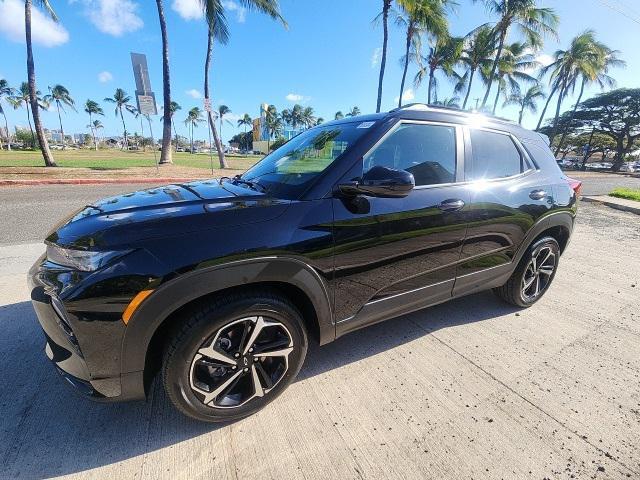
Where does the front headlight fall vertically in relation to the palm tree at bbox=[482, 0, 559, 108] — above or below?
below

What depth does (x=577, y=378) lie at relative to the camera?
238cm

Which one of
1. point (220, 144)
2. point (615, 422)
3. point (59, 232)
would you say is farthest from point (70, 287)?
point (220, 144)

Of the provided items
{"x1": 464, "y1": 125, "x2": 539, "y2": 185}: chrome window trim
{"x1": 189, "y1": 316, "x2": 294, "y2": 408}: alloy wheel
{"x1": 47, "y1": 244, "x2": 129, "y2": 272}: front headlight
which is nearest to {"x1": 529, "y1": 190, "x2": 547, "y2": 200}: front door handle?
{"x1": 464, "y1": 125, "x2": 539, "y2": 185}: chrome window trim

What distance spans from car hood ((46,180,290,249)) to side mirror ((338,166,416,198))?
1.33 feet

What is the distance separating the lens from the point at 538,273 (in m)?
3.35

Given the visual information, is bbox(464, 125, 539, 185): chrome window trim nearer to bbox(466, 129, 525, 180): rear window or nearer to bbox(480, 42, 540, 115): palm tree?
bbox(466, 129, 525, 180): rear window

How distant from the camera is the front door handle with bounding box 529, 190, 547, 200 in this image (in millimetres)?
2946

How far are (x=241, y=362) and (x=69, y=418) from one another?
41.5 inches

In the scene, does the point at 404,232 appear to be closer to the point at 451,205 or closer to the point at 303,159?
the point at 451,205

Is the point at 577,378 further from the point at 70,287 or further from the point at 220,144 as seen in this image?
the point at 220,144

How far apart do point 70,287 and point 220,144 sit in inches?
851

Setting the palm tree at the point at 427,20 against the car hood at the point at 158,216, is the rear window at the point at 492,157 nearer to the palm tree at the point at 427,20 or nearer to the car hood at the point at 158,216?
the car hood at the point at 158,216

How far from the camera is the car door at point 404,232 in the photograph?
2045 mm

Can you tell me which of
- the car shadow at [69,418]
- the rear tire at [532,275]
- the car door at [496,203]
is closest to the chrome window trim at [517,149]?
the car door at [496,203]
